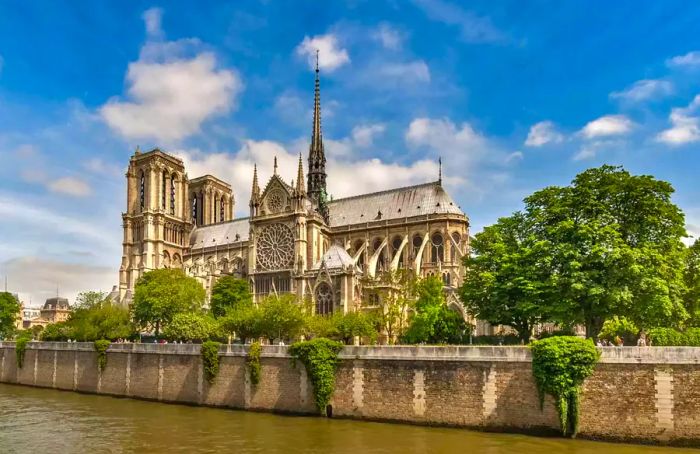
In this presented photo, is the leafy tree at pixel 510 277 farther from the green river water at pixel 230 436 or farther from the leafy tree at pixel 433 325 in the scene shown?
→ the green river water at pixel 230 436

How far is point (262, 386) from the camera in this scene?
34281 millimetres

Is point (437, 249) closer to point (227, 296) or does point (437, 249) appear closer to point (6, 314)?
point (227, 296)

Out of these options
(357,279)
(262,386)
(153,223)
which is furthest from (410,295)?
(153,223)

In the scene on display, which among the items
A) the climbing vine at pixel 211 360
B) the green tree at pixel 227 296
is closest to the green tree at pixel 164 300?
the green tree at pixel 227 296

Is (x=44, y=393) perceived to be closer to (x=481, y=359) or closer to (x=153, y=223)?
(x=481, y=359)

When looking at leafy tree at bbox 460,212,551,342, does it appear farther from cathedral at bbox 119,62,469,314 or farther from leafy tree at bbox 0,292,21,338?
leafy tree at bbox 0,292,21,338

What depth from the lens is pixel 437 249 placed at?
6956 cm

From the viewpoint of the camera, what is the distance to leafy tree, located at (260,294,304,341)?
141ft

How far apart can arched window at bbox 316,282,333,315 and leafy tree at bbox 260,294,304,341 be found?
12344mm

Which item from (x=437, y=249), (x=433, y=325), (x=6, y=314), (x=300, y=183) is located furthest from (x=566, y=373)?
(x=6, y=314)

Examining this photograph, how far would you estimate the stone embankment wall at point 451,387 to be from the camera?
24172 millimetres

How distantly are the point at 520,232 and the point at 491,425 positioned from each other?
16.9m

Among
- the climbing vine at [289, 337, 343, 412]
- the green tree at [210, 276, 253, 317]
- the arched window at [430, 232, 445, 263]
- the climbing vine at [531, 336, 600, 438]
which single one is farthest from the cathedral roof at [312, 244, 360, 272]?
the climbing vine at [531, 336, 600, 438]

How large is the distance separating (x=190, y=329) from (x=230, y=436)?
813 inches
